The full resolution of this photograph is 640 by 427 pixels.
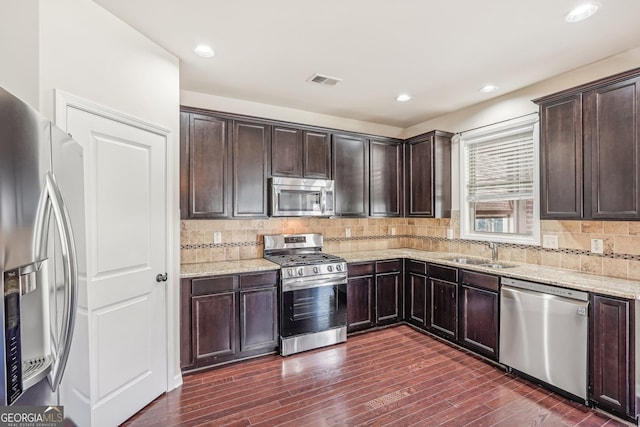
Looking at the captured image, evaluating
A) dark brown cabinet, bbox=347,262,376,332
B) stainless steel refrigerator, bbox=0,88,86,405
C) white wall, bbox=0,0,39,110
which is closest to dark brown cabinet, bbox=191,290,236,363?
dark brown cabinet, bbox=347,262,376,332

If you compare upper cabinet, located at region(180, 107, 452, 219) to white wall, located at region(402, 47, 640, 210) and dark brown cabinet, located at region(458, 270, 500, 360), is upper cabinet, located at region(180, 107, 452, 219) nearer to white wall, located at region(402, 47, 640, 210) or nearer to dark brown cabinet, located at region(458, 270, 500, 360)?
white wall, located at region(402, 47, 640, 210)

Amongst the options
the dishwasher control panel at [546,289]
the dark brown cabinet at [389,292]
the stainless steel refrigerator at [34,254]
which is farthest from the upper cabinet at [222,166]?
the dishwasher control panel at [546,289]

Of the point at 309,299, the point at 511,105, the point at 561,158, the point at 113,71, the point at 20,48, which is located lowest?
the point at 309,299

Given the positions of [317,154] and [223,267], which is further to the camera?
[317,154]

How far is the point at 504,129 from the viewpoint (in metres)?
3.55

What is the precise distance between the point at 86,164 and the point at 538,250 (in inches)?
162

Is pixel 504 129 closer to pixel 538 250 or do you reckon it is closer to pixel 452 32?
pixel 538 250

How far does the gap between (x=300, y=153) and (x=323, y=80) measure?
0.91 metres

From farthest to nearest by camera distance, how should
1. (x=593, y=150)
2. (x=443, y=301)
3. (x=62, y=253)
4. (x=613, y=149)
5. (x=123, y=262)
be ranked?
(x=443, y=301), (x=593, y=150), (x=613, y=149), (x=123, y=262), (x=62, y=253)

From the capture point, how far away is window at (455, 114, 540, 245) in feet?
11.0

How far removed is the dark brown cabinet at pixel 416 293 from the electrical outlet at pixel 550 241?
4.10 feet

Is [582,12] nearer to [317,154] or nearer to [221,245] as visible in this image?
[317,154]

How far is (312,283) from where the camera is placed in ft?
11.1

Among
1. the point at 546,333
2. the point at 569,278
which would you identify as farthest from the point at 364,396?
the point at 569,278
